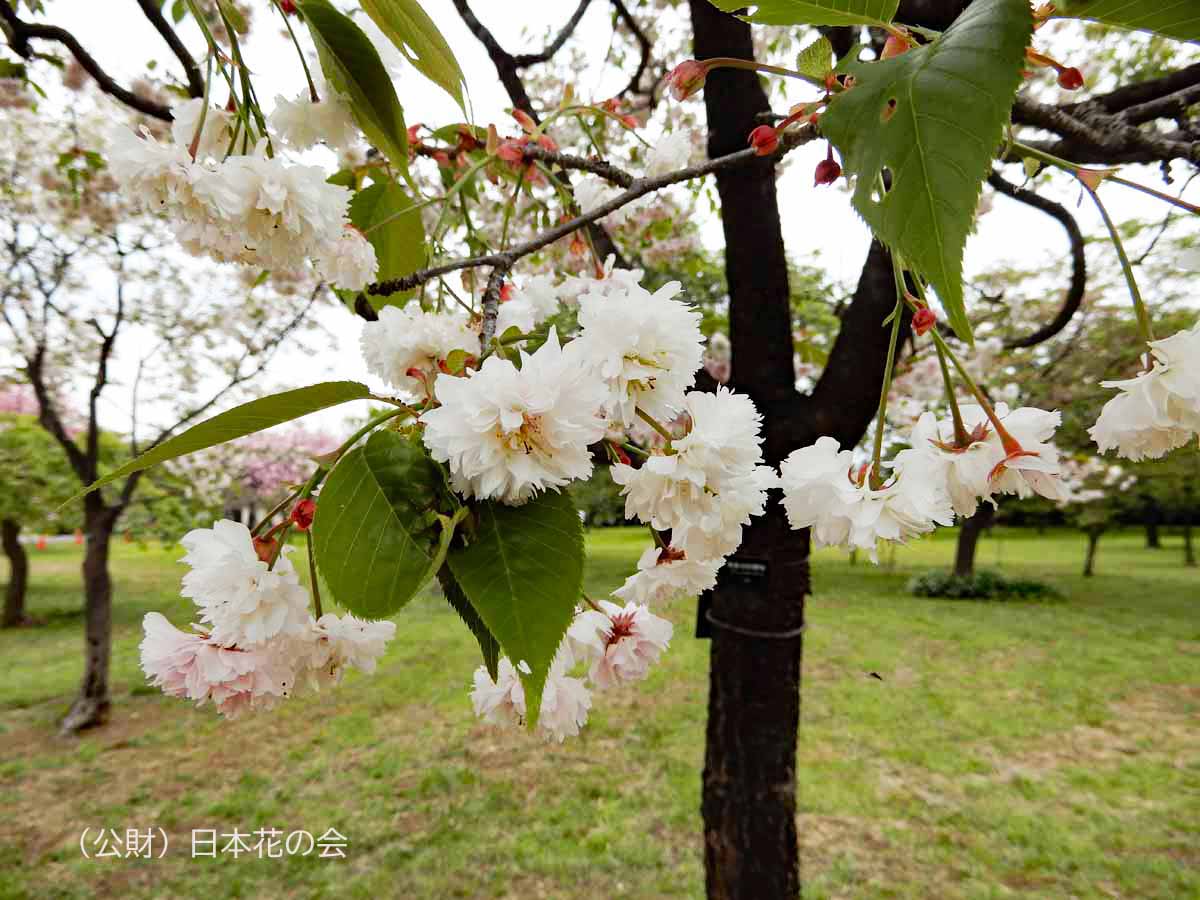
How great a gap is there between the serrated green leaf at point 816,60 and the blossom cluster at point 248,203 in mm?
494

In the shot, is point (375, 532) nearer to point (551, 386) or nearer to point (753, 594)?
point (551, 386)

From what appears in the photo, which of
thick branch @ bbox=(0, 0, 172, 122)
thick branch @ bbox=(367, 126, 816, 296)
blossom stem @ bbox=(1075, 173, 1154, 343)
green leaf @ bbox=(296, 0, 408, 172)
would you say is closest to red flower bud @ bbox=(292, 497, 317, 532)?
thick branch @ bbox=(367, 126, 816, 296)

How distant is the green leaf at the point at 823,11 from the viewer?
1.30 ft

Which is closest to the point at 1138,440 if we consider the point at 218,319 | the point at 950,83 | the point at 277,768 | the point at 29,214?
the point at 950,83

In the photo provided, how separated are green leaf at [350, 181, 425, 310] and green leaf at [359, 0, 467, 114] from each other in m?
0.29

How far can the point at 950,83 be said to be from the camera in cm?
34

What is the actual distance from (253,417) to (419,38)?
0.37 meters

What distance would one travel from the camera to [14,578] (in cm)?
847

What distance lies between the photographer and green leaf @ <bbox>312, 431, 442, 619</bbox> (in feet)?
1.27

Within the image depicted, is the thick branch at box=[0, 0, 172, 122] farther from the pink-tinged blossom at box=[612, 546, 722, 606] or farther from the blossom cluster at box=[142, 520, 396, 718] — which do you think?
the pink-tinged blossom at box=[612, 546, 722, 606]

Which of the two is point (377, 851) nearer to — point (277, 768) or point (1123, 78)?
point (277, 768)

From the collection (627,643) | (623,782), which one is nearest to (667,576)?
(627,643)

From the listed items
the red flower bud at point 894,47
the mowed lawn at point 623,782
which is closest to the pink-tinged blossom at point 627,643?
the red flower bud at point 894,47

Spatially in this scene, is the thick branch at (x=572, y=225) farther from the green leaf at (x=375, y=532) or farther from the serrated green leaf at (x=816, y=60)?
the green leaf at (x=375, y=532)
